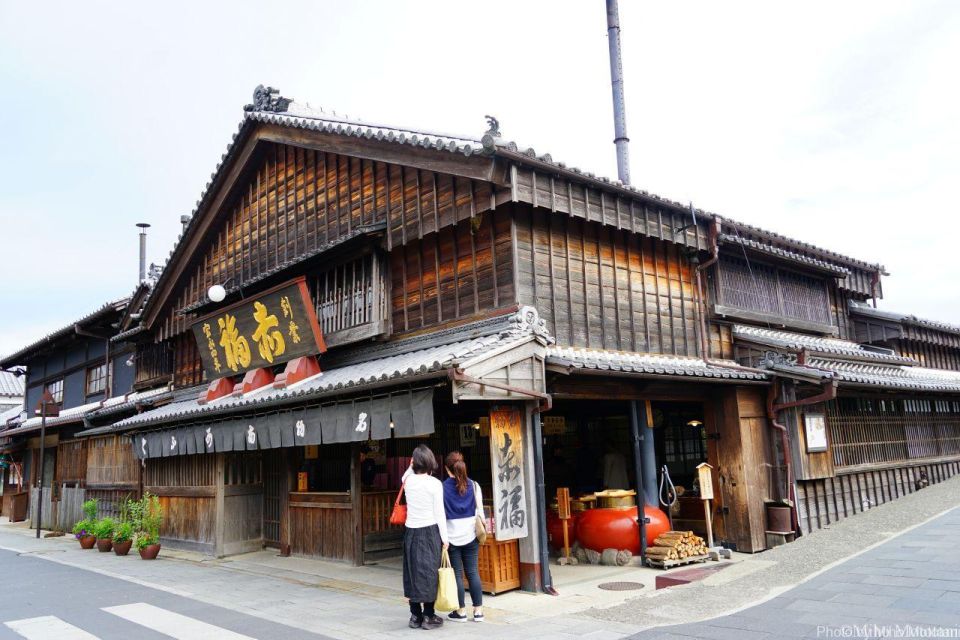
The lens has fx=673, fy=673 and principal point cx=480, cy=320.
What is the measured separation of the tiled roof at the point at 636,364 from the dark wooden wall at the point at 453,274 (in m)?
1.47

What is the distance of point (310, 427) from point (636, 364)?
5839mm

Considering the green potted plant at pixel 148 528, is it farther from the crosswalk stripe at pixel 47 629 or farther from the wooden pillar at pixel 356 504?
the crosswalk stripe at pixel 47 629

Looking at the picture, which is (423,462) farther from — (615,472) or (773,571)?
(615,472)

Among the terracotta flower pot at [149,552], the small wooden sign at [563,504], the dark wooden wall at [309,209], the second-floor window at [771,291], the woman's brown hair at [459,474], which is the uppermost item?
the dark wooden wall at [309,209]

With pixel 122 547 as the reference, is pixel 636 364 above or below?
above

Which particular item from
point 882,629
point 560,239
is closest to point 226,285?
point 560,239

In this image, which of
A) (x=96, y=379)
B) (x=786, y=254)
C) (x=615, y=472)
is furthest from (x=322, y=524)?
(x=96, y=379)

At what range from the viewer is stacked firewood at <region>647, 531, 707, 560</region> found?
459 inches

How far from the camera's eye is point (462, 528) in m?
8.62

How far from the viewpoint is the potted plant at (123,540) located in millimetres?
16891

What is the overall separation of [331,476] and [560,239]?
805 centimetres

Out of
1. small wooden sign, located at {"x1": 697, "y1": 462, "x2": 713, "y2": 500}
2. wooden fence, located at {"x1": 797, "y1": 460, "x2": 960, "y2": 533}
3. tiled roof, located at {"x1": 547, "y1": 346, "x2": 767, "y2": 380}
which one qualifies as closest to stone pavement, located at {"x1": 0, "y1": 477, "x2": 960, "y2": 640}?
wooden fence, located at {"x1": 797, "y1": 460, "x2": 960, "y2": 533}

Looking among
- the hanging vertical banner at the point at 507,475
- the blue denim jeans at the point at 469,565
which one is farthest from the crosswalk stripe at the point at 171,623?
the hanging vertical banner at the point at 507,475

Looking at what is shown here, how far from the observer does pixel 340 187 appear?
15.0 metres
